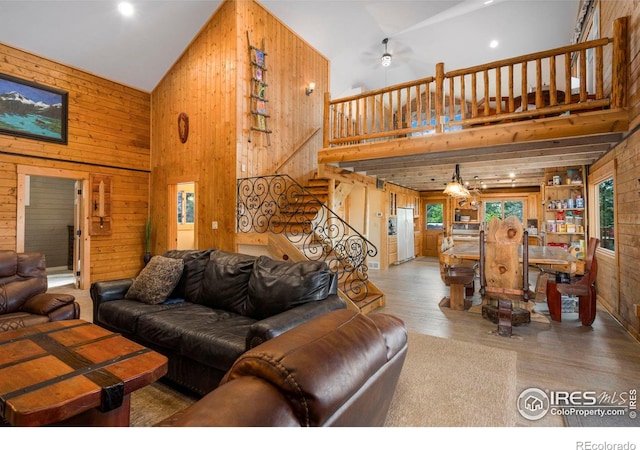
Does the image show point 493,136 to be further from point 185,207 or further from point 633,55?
point 185,207

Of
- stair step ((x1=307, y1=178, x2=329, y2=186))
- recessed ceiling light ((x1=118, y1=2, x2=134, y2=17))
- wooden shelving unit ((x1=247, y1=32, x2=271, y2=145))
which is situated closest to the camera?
recessed ceiling light ((x1=118, y1=2, x2=134, y2=17))

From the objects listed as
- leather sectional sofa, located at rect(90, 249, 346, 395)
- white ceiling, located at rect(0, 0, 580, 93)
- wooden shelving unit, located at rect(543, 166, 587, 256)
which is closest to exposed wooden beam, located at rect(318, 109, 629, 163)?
wooden shelving unit, located at rect(543, 166, 587, 256)

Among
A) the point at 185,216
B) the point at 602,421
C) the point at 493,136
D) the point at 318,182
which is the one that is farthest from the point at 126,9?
the point at 602,421

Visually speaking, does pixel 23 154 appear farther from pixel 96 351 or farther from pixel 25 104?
pixel 96 351

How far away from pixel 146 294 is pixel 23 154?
13.0 ft

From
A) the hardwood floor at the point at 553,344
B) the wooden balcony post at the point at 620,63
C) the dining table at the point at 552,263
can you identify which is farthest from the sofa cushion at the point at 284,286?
the wooden balcony post at the point at 620,63

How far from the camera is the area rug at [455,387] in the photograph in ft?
6.19

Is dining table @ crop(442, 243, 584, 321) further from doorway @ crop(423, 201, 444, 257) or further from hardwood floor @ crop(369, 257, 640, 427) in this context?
doorway @ crop(423, 201, 444, 257)

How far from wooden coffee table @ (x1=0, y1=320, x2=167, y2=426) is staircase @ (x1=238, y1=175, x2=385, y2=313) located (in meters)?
2.60

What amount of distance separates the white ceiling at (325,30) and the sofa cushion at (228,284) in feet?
14.6

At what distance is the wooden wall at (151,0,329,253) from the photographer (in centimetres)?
504

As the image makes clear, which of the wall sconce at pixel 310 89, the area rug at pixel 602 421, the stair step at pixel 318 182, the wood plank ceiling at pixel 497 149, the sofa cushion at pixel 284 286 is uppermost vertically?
the wall sconce at pixel 310 89

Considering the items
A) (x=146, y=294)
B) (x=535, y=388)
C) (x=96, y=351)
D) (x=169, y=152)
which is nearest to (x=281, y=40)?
(x=169, y=152)

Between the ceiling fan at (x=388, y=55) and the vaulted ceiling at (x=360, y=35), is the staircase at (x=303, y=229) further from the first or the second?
the ceiling fan at (x=388, y=55)
